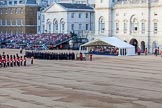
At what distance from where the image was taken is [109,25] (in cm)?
8669

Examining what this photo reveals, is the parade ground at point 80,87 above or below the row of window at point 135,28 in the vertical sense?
below

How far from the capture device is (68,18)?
95.4 m

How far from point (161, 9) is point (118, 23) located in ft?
34.9

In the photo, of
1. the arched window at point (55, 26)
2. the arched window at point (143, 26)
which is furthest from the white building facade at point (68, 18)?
the arched window at point (143, 26)

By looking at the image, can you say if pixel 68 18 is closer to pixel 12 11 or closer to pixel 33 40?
pixel 33 40

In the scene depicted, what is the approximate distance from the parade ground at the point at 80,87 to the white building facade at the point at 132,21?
28.1 meters

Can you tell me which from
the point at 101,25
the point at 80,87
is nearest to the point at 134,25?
the point at 101,25

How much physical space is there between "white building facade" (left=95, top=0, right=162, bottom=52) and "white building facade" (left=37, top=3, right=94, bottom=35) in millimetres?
8644

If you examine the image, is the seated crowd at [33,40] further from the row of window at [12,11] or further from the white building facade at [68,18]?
the row of window at [12,11]

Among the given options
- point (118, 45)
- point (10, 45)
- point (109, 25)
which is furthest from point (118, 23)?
point (10, 45)

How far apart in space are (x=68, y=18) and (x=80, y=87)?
200 feet

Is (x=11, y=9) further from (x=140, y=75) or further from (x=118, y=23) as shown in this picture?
(x=140, y=75)

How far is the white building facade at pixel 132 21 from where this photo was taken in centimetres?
7825

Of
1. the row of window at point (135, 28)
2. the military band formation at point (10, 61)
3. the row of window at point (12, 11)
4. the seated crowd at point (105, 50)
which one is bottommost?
the military band formation at point (10, 61)
